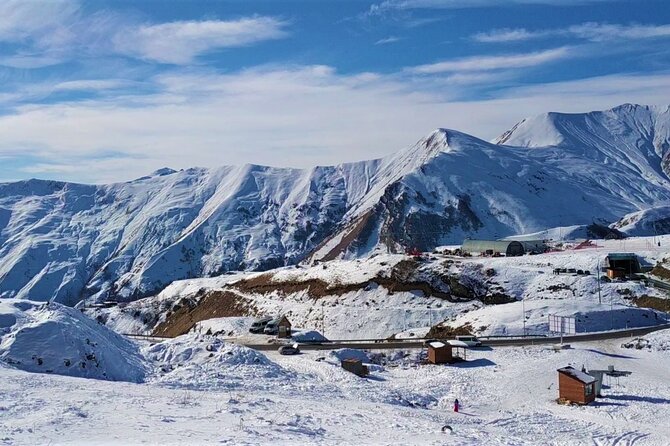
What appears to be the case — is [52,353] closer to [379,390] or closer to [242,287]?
[379,390]

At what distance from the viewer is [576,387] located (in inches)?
1506

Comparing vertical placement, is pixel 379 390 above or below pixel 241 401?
below

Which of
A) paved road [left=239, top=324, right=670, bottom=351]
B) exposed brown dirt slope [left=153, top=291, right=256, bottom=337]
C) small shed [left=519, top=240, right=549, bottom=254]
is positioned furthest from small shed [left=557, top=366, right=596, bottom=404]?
small shed [left=519, top=240, right=549, bottom=254]

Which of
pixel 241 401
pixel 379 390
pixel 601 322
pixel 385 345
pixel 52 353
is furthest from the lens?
pixel 601 322

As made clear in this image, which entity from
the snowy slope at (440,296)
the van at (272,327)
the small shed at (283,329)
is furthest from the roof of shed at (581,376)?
the van at (272,327)

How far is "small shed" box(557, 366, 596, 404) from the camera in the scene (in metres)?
38.1

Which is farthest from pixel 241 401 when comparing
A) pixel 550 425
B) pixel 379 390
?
pixel 550 425

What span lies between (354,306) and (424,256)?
761 inches

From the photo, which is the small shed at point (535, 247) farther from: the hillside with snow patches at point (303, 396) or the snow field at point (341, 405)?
the snow field at point (341, 405)

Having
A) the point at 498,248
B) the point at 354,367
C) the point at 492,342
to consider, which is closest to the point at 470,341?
the point at 492,342

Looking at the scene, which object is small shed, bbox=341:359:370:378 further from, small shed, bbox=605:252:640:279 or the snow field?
small shed, bbox=605:252:640:279

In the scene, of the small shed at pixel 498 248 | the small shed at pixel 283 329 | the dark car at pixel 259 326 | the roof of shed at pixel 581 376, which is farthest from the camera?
the small shed at pixel 498 248

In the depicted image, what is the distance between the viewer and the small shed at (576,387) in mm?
38062

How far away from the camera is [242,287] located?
11394 cm
